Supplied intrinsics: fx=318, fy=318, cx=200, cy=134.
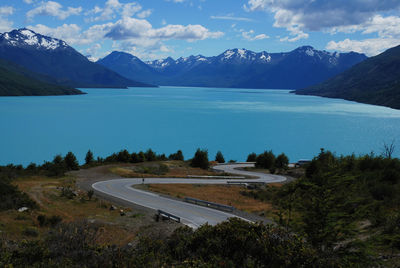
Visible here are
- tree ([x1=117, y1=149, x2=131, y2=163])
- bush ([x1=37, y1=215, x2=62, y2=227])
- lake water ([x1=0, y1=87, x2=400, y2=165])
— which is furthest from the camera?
lake water ([x1=0, y1=87, x2=400, y2=165])

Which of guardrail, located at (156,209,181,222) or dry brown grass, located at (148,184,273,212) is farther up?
guardrail, located at (156,209,181,222)

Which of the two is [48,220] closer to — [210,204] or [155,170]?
[210,204]

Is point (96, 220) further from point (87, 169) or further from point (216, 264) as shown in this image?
point (87, 169)

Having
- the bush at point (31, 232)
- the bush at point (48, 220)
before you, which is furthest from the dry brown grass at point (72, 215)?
the bush at point (48, 220)

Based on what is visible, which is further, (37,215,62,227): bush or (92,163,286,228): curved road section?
(92,163,286,228): curved road section

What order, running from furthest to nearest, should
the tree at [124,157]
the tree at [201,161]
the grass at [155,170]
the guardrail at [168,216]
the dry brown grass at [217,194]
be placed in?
1. the tree at [201,161]
2. the tree at [124,157]
3. the grass at [155,170]
4. the dry brown grass at [217,194]
5. the guardrail at [168,216]

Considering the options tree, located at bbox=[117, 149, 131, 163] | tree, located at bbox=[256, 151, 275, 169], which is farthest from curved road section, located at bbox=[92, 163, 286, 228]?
tree, located at bbox=[256, 151, 275, 169]

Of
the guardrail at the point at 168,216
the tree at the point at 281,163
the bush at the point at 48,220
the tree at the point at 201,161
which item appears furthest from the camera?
the tree at the point at 281,163

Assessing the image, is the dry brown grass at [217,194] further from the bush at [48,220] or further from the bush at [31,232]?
the bush at [31,232]

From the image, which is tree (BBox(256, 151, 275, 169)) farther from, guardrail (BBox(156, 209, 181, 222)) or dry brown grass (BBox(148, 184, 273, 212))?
guardrail (BBox(156, 209, 181, 222))

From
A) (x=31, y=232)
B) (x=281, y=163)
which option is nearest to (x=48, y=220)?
(x=31, y=232)

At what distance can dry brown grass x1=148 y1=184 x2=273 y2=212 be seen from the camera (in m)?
31.2

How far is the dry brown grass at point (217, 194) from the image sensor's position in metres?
31.2

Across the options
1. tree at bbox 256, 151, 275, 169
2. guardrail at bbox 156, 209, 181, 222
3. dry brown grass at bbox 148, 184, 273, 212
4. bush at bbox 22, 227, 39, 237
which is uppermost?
bush at bbox 22, 227, 39, 237
